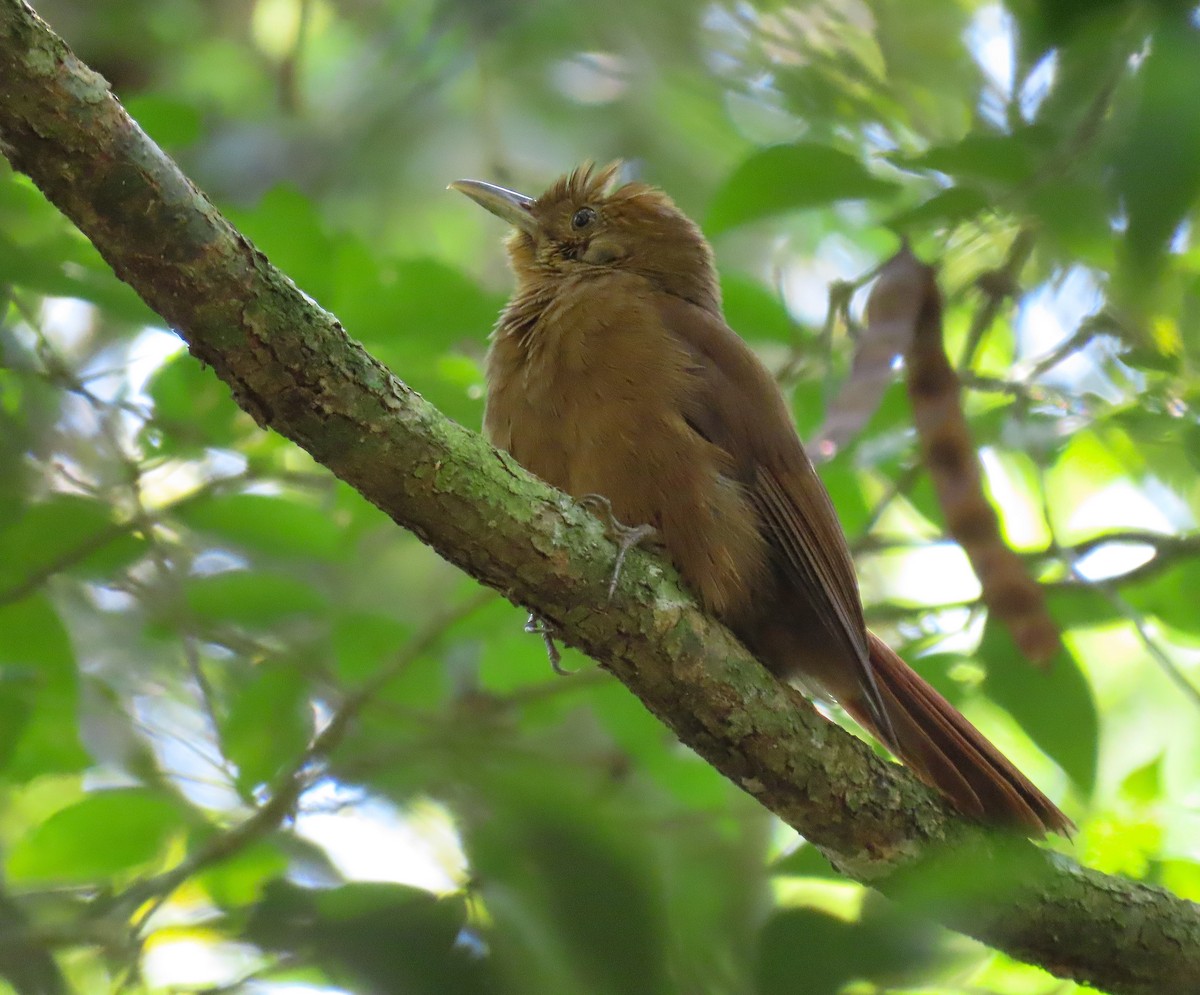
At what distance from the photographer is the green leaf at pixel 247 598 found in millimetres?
3004

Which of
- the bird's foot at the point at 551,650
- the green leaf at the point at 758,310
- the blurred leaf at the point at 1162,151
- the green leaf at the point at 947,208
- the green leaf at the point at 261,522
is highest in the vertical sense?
the green leaf at the point at 758,310

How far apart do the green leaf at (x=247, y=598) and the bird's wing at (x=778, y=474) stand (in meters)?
1.07

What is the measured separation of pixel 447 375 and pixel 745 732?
146cm

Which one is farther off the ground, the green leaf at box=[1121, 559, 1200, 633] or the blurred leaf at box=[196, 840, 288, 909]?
the green leaf at box=[1121, 559, 1200, 633]

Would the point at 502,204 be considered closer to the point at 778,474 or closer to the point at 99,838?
the point at 778,474

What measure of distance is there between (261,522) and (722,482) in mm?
1135

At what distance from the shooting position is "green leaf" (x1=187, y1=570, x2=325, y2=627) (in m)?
3.00

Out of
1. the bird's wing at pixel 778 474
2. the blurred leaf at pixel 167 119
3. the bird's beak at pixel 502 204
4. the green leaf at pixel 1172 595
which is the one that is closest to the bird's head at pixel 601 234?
the bird's beak at pixel 502 204

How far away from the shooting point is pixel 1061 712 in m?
2.41

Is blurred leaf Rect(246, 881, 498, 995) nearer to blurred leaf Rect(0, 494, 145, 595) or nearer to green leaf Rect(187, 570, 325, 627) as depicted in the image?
blurred leaf Rect(0, 494, 145, 595)

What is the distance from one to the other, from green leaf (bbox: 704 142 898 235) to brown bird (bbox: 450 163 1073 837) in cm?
54

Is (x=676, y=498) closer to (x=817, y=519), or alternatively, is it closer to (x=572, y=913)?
(x=817, y=519)

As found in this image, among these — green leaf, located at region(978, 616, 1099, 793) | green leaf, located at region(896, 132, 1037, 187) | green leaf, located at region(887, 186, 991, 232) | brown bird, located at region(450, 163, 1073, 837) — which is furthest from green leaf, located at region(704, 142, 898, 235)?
green leaf, located at region(978, 616, 1099, 793)

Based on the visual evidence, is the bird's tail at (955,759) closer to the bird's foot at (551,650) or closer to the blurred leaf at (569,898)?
the bird's foot at (551,650)
